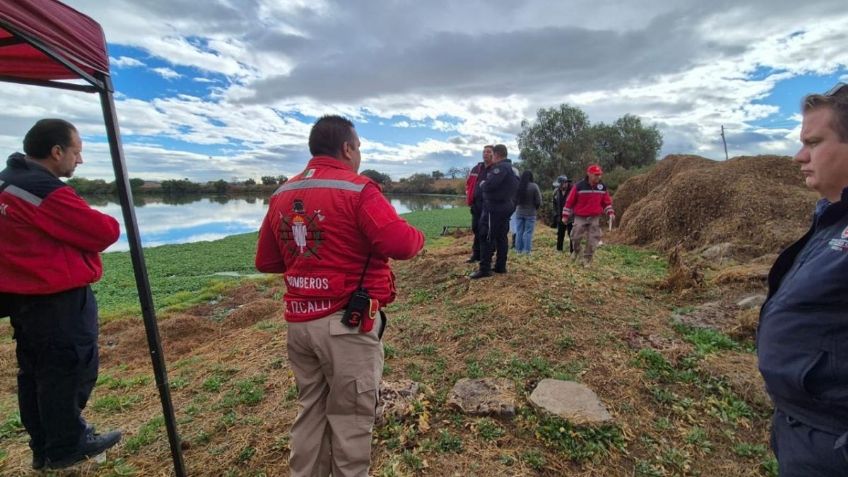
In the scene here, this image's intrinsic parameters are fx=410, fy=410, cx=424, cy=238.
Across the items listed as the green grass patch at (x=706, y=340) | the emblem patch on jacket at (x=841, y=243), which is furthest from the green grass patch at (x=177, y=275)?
the emblem patch on jacket at (x=841, y=243)

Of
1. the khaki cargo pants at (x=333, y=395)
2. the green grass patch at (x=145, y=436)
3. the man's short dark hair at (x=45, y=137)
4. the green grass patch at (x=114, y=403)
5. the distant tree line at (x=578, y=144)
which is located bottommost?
the green grass patch at (x=114, y=403)

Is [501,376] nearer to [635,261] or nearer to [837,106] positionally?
[837,106]

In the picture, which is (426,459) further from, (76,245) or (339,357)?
(76,245)

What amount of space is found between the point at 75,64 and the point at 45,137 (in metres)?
0.65

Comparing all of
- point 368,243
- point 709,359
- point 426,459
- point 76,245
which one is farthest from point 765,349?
point 76,245

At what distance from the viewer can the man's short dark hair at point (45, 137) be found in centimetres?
242

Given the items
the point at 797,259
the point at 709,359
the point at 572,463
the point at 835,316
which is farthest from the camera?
the point at 709,359

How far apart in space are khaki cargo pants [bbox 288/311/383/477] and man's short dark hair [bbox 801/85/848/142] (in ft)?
6.59

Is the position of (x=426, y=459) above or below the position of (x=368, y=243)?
below

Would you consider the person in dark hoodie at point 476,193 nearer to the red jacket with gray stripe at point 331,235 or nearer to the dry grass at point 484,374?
the dry grass at point 484,374

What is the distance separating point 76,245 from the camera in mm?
2395

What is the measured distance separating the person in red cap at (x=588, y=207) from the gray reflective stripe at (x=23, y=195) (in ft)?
24.5

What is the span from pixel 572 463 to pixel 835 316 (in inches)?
76.5

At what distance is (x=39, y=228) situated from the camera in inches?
91.1
